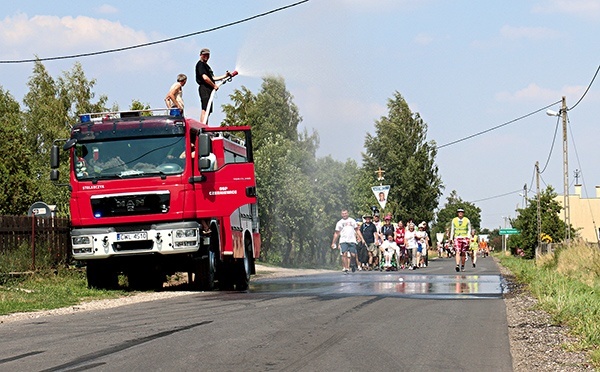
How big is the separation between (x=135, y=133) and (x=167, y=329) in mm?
7729

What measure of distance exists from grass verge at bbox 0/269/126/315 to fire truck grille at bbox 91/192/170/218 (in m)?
1.53

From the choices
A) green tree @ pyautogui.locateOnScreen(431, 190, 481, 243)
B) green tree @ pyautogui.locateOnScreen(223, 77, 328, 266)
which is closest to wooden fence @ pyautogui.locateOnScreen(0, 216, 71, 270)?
green tree @ pyautogui.locateOnScreen(223, 77, 328, 266)

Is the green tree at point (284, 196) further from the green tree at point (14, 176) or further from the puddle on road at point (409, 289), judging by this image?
the puddle on road at point (409, 289)

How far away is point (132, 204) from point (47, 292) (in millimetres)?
2285

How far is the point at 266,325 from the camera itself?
10.7m

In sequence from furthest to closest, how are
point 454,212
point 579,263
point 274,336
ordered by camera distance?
point 454,212
point 579,263
point 274,336

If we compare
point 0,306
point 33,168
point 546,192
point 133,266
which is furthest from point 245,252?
point 546,192

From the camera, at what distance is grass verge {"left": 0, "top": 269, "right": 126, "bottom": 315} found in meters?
15.0

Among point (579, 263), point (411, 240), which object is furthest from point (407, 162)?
point (579, 263)

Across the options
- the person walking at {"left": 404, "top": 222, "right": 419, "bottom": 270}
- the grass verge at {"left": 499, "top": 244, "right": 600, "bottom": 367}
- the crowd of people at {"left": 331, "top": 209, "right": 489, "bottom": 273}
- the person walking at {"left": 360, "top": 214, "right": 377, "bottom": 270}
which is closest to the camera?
the grass verge at {"left": 499, "top": 244, "right": 600, "bottom": 367}

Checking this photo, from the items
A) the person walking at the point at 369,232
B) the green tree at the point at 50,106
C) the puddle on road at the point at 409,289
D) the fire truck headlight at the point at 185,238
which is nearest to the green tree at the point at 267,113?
the green tree at the point at 50,106

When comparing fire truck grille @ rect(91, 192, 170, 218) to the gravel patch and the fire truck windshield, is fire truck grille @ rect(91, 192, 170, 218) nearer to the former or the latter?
the fire truck windshield

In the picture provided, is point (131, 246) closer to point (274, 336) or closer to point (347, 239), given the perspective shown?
point (274, 336)

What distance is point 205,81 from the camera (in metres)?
20.6
